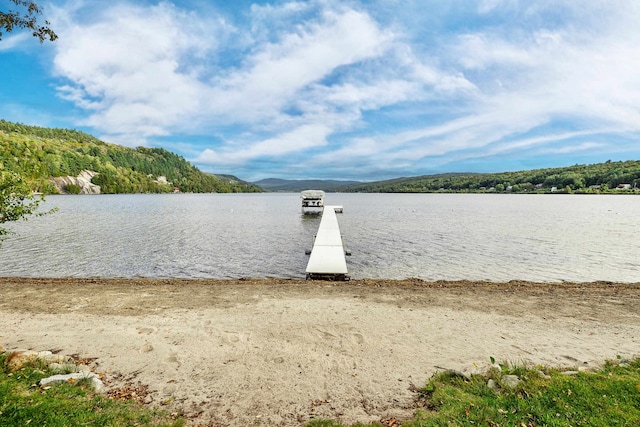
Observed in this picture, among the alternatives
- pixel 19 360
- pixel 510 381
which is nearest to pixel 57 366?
pixel 19 360

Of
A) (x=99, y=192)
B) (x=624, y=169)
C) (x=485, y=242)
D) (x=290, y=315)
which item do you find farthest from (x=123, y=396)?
(x=624, y=169)

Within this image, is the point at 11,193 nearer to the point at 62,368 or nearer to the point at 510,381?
the point at 62,368

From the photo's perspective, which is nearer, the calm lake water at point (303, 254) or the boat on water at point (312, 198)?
the calm lake water at point (303, 254)

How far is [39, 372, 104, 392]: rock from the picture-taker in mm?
5906

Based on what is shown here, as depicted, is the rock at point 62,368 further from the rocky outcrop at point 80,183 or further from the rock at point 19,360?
the rocky outcrop at point 80,183

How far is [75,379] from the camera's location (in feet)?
20.1

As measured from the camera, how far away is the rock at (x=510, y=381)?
5.89m

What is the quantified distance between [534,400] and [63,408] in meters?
7.57

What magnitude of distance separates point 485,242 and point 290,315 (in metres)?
25.5

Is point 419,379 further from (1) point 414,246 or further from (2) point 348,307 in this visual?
(1) point 414,246

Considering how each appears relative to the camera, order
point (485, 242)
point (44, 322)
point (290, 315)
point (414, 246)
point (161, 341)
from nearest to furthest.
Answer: point (161, 341), point (44, 322), point (290, 315), point (414, 246), point (485, 242)

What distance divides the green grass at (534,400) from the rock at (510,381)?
70mm

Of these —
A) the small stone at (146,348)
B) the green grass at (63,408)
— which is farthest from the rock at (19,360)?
the small stone at (146,348)

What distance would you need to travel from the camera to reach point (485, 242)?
98.9 ft
